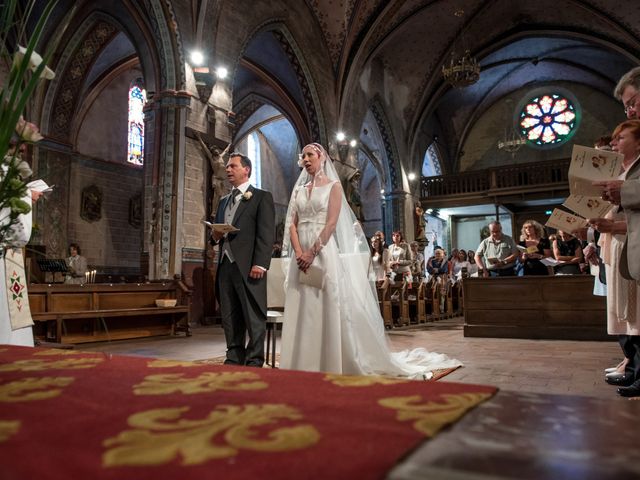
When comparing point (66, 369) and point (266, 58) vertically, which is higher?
point (266, 58)

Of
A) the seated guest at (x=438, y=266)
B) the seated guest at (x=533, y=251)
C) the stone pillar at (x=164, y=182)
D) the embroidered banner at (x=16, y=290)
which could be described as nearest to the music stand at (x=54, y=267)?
the stone pillar at (x=164, y=182)

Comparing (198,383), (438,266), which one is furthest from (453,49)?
(198,383)

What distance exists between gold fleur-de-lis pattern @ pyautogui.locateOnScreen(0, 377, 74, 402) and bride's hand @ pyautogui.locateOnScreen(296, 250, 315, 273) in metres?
2.02

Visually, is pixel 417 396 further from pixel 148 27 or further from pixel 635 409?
pixel 148 27

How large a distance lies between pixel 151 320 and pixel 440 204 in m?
14.5

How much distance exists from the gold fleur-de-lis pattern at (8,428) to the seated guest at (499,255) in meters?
6.87

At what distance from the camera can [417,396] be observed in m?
1.21

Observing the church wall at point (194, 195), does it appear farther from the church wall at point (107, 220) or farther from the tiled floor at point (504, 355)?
the church wall at point (107, 220)

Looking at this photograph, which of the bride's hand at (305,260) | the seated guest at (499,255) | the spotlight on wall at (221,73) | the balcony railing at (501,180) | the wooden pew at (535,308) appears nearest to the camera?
the bride's hand at (305,260)

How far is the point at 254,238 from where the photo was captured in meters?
3.77

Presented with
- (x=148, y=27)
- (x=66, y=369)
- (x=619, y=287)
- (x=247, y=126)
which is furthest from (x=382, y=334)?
(x=247, y=126)

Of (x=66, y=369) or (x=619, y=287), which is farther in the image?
(x=619, y=287)

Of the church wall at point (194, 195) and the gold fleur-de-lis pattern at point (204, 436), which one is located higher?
the church wall at point (194, 195)

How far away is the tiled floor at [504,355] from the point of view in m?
3.53
